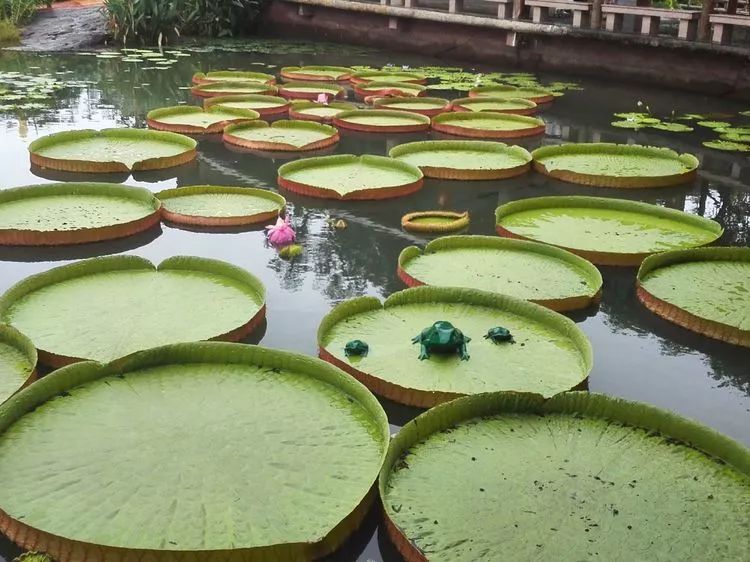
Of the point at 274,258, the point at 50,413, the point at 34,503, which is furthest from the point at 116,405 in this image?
the point at 274,258

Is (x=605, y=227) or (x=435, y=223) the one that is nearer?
(x=605, y=227)

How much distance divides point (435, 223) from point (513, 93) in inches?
162

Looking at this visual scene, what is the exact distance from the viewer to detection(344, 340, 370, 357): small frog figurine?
8.66 ft

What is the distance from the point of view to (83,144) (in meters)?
5.60

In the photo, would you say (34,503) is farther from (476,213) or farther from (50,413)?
(476,213)

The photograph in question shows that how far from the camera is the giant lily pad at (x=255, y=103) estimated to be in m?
6.88

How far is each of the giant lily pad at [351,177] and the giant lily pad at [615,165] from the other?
1.00m

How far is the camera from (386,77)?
858 cm

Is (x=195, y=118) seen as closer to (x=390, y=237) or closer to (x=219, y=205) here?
(x=219, y=205)

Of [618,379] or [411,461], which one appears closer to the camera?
[411,461]

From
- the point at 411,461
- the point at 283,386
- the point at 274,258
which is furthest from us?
the point at 274,258

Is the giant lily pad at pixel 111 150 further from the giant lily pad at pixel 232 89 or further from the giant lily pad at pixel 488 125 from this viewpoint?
the giant lily pad at pixel 488 125

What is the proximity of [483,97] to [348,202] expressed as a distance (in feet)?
10.6

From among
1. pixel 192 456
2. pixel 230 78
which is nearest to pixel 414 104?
pixel 230 78
